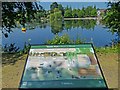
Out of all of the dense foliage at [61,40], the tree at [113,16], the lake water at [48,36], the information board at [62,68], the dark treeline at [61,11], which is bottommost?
the dark treeline at [61,11]

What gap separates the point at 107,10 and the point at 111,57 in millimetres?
2576

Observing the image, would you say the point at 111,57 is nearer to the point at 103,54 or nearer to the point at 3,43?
the point at 103,54

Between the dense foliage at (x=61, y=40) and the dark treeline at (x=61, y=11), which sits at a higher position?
the dense foliage at (x=61, y=40)

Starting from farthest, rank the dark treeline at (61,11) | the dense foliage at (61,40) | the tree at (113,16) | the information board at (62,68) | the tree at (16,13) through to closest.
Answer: the dark treeline at (61,11) < the tree at (16,13) < the tree at (113,16) < the dense foliage at (61,40) < the information board at (62,68)

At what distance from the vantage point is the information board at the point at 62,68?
13.5 feet

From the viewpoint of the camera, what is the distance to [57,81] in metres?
4.14

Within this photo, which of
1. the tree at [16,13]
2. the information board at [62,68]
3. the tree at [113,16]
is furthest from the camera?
the tree at [16,13]

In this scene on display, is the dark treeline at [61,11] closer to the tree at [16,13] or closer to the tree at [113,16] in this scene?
the tree at [16,13]

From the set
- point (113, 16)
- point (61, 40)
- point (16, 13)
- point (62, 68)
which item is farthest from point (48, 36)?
point (62, 68)

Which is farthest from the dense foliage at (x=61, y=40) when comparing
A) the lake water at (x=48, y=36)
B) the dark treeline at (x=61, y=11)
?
the dark treeline at (x=61, y=11)

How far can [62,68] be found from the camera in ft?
14.5

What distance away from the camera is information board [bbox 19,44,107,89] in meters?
4.11

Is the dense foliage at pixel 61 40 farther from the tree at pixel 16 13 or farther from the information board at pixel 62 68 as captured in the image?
the information board at pixel 62 68

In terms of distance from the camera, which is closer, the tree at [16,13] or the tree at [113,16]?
the tree at [113,16]
